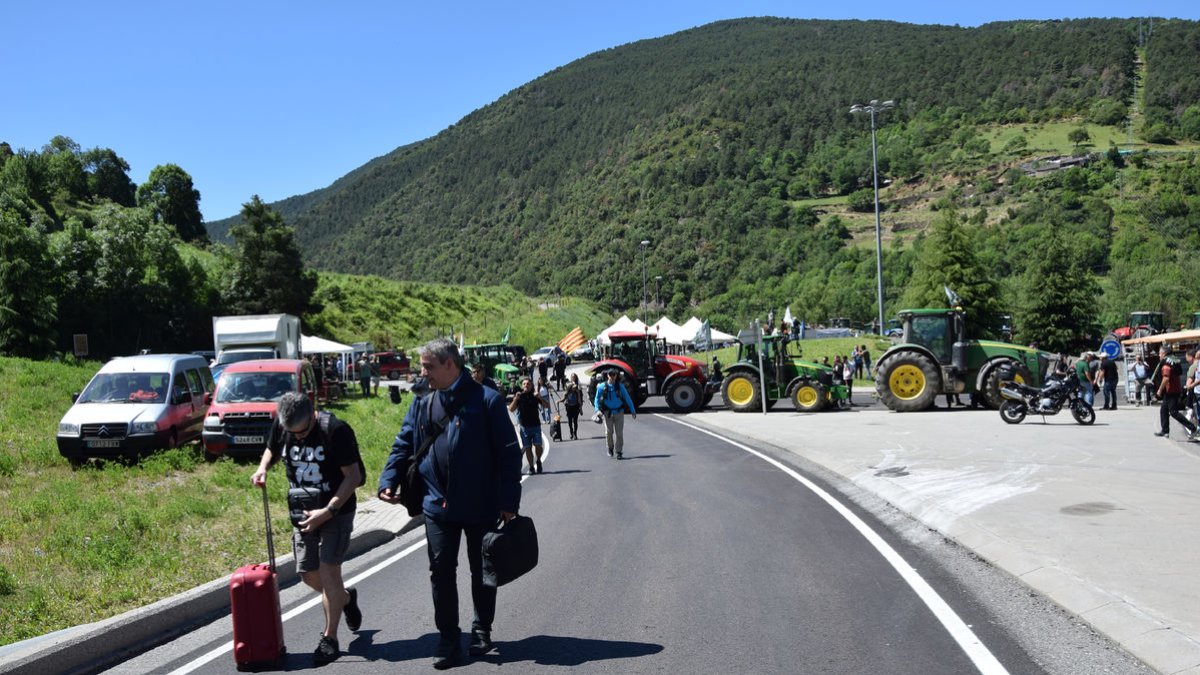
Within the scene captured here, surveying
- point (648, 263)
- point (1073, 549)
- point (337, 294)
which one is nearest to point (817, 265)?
point (648, 263)

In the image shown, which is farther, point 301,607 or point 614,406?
point 614,406

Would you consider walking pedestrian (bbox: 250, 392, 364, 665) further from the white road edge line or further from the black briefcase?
the black briefcase

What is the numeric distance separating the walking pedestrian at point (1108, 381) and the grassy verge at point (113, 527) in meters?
18.6

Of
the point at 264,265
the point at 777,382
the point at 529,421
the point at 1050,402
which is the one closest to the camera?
the point at 529,421

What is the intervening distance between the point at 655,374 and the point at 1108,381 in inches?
527

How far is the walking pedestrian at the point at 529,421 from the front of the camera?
635 inches

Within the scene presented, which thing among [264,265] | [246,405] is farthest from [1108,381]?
[264,265]

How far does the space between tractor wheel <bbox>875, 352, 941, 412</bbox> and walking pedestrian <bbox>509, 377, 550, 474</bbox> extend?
1217cm

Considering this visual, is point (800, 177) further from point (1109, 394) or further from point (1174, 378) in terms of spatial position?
point (1174, 378)

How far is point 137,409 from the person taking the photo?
16812 mm

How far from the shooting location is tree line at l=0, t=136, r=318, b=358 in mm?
34406

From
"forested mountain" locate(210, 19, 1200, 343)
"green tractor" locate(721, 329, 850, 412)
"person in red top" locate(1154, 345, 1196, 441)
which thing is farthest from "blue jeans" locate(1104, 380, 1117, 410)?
"forested mountain" locate(210, 19, 1200, 343)

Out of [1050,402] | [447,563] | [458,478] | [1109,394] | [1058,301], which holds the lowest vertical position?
[1109,394]

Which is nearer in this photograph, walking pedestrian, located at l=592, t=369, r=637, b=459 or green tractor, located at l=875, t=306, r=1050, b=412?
walking pedestrian, located at l=592, t=369, r=637, b=459
